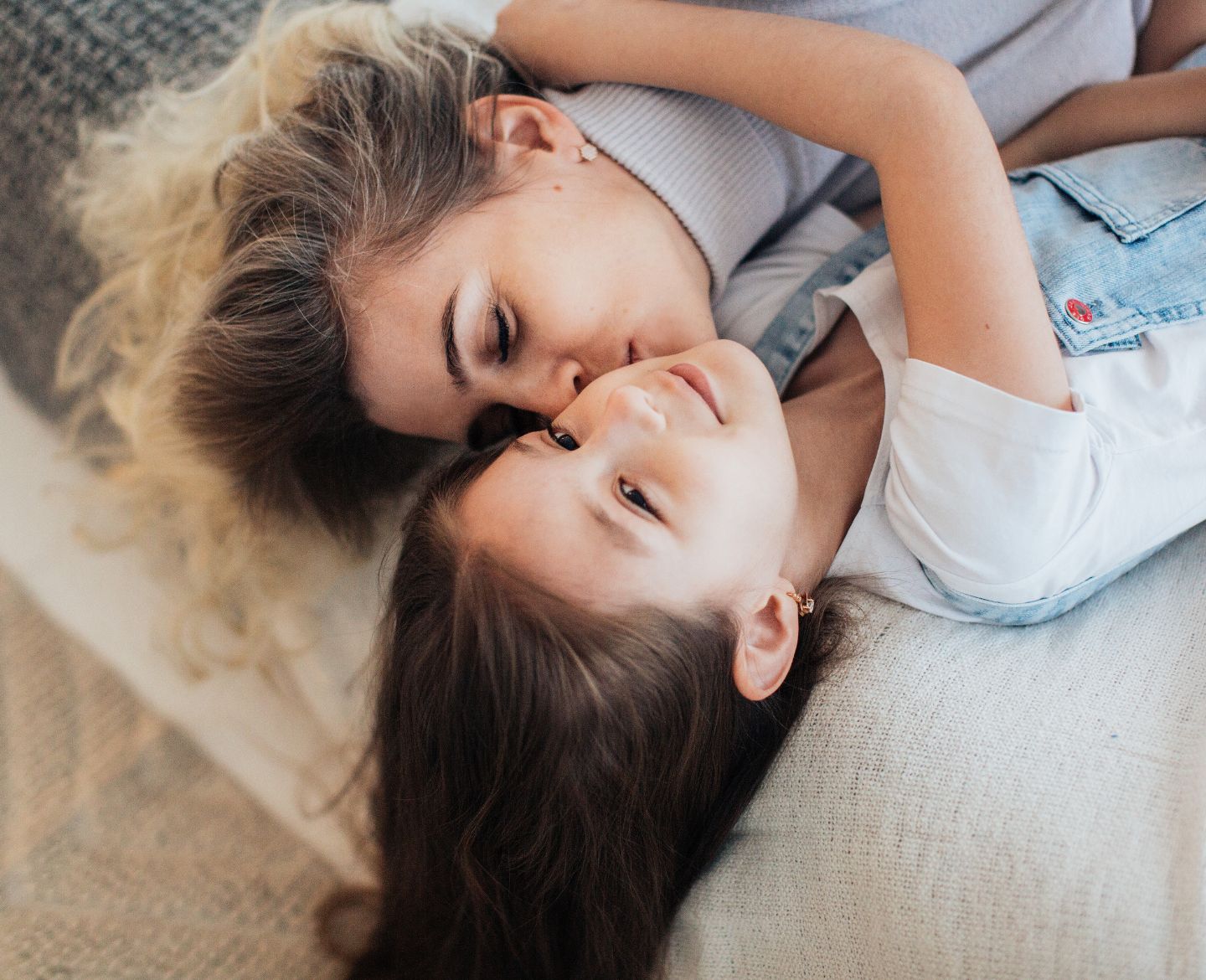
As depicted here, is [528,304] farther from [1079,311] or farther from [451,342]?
[1079,311]

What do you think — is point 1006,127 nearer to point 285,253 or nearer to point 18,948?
point 285,253

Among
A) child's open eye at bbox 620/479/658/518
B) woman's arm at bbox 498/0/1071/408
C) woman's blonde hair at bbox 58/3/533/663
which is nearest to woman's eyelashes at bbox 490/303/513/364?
woman's blonde hair at bbox 58/3/533/663

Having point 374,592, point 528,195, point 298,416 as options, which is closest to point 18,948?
point 374,592

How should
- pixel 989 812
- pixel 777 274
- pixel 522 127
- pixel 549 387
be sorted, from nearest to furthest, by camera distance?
pixel 989 812 → pixel 549 387 → pixel 522 127 → pixel 777 274

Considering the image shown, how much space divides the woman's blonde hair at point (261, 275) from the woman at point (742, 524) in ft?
0.83

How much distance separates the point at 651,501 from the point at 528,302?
26 cm

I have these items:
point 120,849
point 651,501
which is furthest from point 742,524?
point 120,849

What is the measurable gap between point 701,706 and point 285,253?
0.63 metres

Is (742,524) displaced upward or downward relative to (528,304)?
downward

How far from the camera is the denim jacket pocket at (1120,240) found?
86cm

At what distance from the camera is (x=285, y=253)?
967mm

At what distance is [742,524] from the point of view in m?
0.80

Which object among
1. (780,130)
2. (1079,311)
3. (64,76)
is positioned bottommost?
(1079,311)

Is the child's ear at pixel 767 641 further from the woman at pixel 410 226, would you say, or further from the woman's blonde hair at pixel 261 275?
the woman's blonde hair at pixel 261 275
